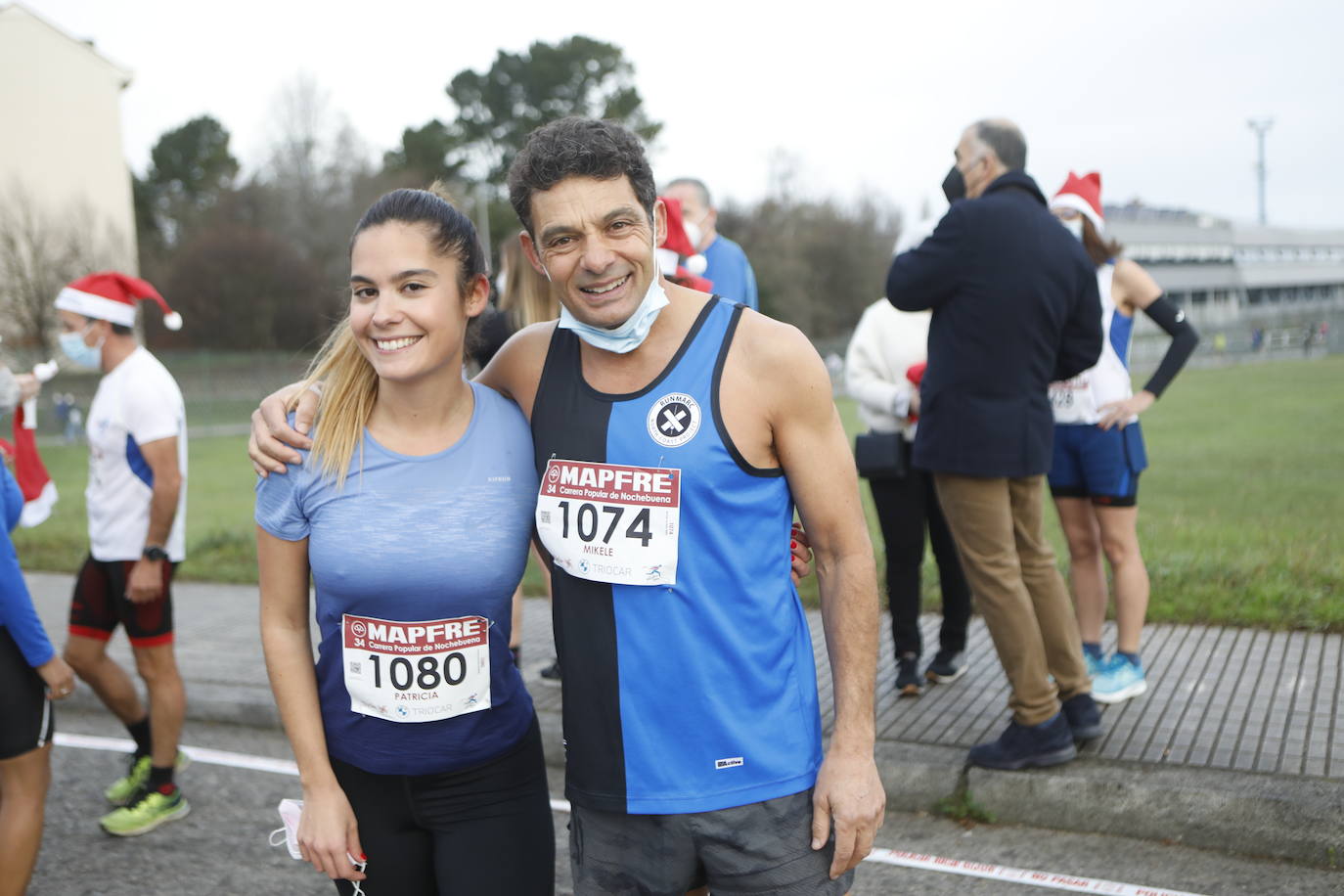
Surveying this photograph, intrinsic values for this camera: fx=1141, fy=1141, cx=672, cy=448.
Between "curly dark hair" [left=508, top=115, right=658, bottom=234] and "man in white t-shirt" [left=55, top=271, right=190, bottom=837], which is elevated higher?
"curly dark hair" [left=508, top=115, right=658, bottom=234]

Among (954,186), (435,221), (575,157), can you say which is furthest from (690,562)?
(954,186)

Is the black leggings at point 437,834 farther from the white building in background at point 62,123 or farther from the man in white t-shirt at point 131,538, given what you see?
the white building in background at point 62,123

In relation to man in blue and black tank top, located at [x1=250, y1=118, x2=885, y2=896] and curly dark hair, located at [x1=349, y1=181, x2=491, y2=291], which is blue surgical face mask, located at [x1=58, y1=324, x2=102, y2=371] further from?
man in blue and black tank top, located at [x1=250, y1=118, x2=885, y2=896]

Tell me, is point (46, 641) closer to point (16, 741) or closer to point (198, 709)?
point (16, 741)

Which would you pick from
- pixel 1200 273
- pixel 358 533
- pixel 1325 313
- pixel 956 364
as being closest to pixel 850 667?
pixel 358 533

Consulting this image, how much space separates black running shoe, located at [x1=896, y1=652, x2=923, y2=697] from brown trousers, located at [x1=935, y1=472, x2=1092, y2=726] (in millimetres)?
998

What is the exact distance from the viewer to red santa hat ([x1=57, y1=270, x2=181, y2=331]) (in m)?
4.77

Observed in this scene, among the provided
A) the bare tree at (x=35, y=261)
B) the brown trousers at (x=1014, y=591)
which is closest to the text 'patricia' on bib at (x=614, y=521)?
the brown trousers at (x=1014, y=591)

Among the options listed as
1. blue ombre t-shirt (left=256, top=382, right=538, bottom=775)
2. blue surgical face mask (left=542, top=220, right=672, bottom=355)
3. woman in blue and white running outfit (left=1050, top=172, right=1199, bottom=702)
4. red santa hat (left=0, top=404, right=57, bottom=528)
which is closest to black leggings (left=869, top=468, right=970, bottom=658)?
woman in blue and white running outfit (left=1050, top=172, right=1199, bottom=702)

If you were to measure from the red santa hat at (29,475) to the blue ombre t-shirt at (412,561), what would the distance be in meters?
2.72

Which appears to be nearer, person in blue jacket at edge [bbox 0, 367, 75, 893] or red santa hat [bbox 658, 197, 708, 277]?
person in blue jacket at edge [bbox 0, 367, 75, 893]

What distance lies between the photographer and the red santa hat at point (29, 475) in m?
4.52

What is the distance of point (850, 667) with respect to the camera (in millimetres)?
2174

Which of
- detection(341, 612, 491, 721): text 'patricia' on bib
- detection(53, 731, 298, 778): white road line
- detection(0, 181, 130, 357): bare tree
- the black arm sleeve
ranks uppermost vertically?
detection(0, 181, 130, 357): bare tree
